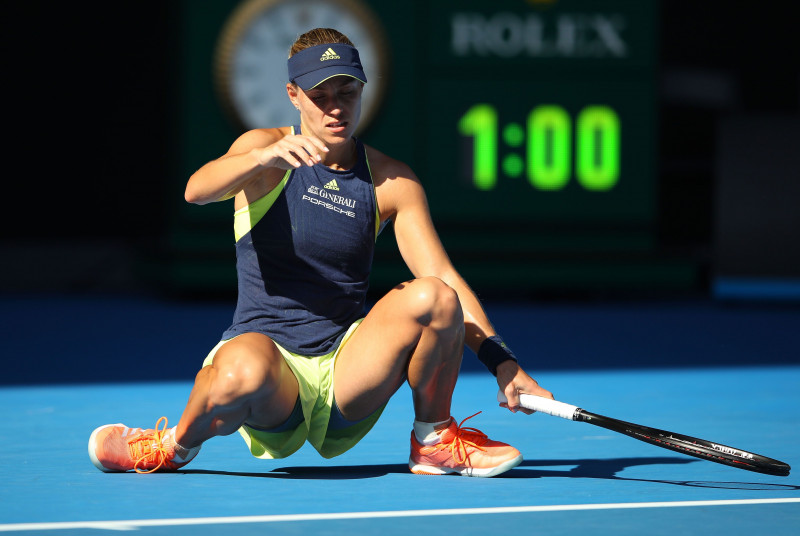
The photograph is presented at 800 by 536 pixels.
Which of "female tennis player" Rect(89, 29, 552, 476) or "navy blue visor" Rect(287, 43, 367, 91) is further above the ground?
"navy blue visor" Rect(287, 43, 367, 91)

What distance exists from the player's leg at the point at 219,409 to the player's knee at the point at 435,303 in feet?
1.25

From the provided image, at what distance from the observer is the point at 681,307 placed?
10.5 m

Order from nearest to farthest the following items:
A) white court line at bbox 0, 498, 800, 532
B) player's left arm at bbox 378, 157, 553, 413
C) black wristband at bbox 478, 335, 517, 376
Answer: white court line at bbox 0, 498, 800, 532 → black wristband at bbox 478, 335, 517, 376 → player's left arm at bbox 378, 157, 553, 413

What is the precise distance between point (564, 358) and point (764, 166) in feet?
27.1

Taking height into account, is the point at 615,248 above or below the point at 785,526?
above

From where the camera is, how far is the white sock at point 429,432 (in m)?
3.64

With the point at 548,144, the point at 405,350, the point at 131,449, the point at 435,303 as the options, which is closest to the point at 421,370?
the point at 405,350

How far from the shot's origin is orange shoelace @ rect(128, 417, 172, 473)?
3.61 m

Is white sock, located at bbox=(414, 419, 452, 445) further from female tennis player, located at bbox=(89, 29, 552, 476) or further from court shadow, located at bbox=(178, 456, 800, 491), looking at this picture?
court shadow, located at bbox=(178, 456, 800, 491)

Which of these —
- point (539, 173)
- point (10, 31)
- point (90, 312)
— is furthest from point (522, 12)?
point (10, 31)

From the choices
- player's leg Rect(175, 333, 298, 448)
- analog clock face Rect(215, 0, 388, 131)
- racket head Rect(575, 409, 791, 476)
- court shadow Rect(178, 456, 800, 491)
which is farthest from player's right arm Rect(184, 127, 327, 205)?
analog clock face Rect(215, 0, 388, 131)

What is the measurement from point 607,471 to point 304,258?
1.05m

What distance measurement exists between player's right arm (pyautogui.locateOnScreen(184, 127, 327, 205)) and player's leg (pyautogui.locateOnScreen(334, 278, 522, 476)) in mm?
461

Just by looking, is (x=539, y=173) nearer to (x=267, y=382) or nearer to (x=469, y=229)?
(x=469, y=229)
